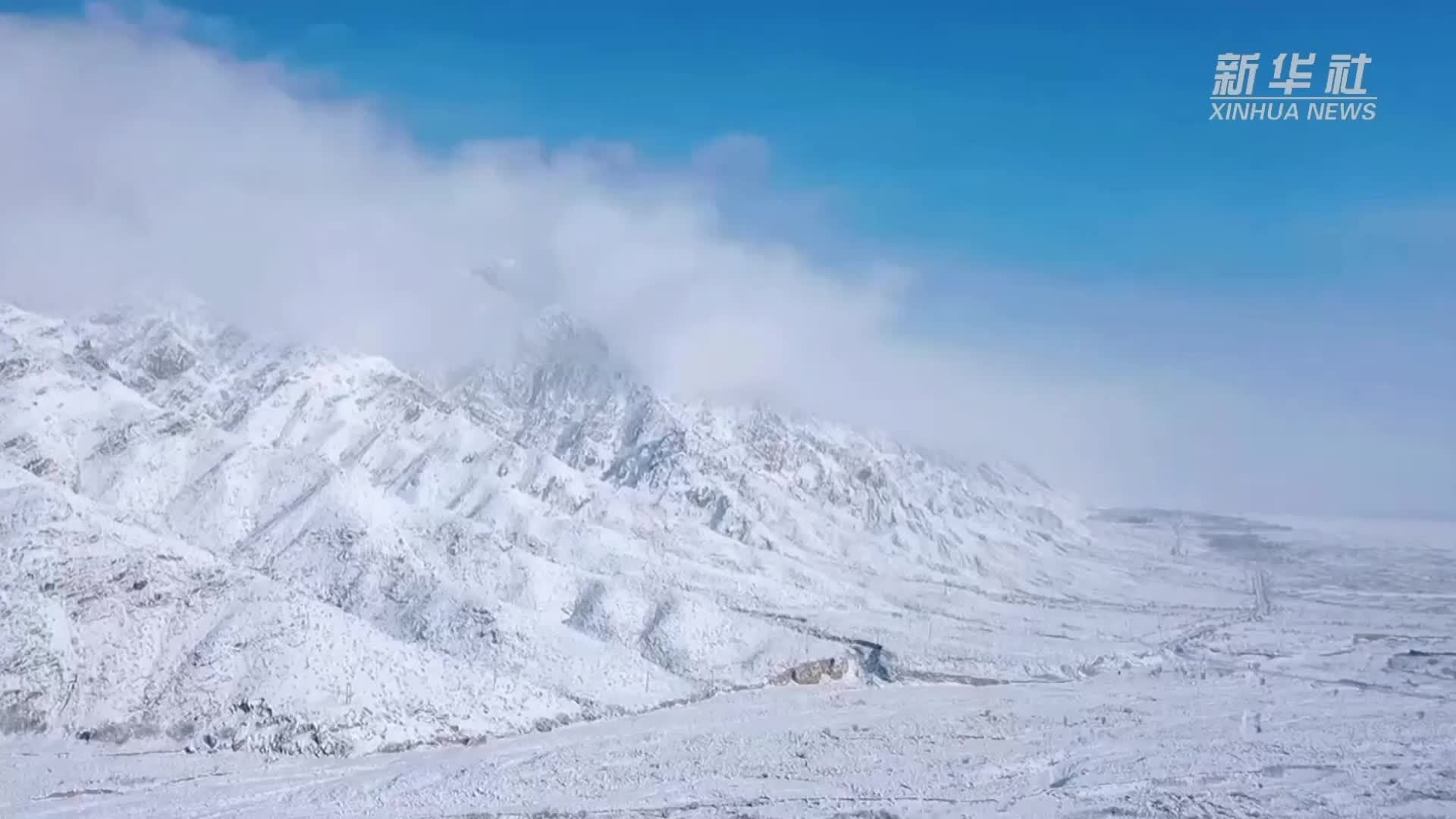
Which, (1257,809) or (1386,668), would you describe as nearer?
(1257,809)

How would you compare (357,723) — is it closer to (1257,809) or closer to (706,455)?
(1257,809)

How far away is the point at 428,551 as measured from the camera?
8406cm

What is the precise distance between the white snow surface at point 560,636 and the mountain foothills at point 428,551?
0.28 meters

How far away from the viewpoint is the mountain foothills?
5769 centimetres

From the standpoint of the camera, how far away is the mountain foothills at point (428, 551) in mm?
57688

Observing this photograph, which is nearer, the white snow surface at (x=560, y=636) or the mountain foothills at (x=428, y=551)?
the white snow surface at (x=560, y=636)

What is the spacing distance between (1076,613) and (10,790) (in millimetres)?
102977

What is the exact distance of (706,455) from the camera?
14875 cm

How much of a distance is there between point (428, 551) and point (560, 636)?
1503cm

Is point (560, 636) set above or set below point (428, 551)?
below

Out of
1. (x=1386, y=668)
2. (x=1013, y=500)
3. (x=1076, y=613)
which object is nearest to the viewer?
(x=1386, y=668)

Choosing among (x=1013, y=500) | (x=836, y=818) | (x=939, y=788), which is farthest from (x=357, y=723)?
(x=1013, y=500)

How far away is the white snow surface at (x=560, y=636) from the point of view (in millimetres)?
54000

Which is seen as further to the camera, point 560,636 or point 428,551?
point 428,551
